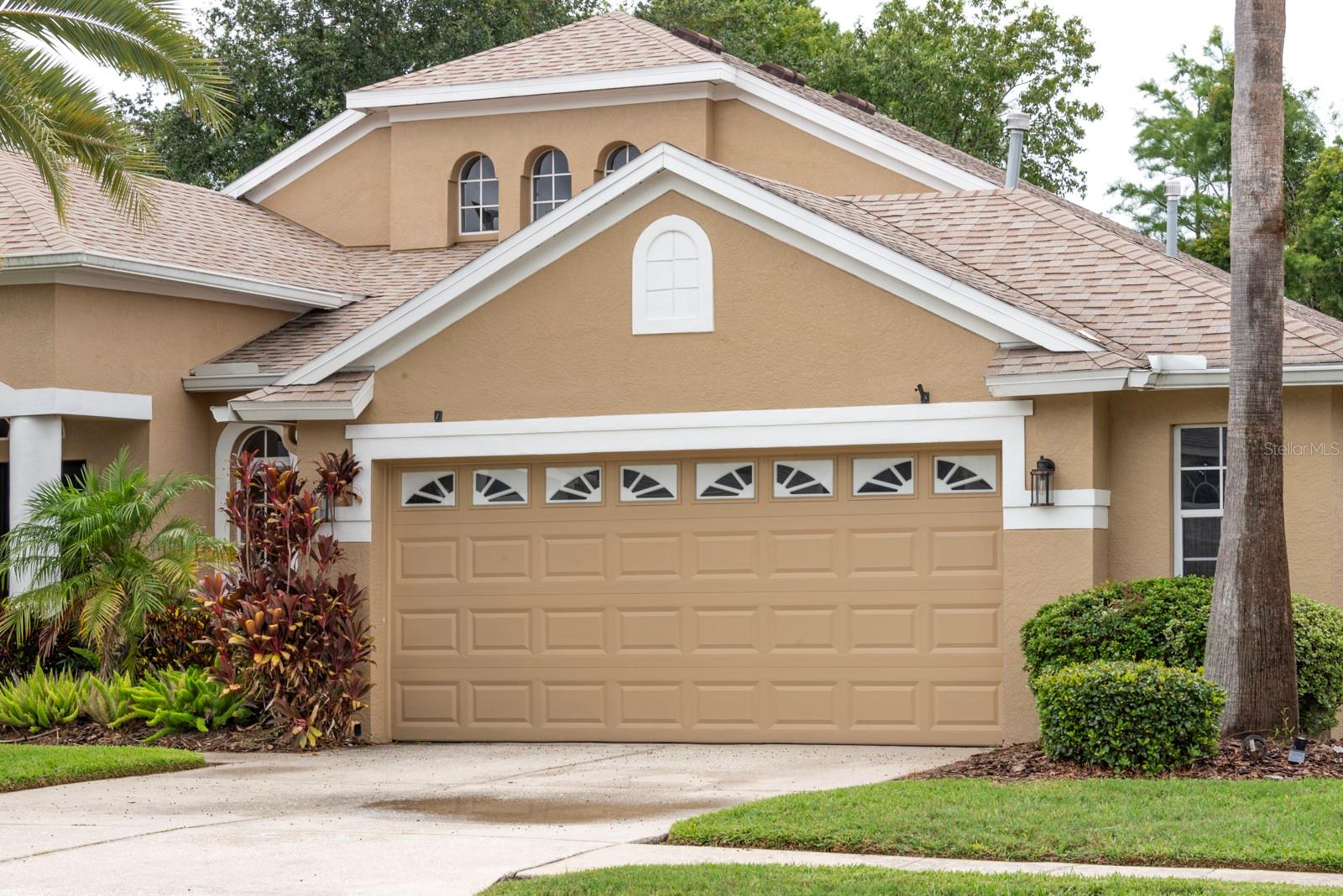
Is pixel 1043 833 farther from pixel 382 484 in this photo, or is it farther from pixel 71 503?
pixel 71 503

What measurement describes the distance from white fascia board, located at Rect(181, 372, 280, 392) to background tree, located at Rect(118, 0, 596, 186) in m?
17.8

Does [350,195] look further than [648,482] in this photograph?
Yes

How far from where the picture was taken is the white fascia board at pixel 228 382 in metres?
17.5

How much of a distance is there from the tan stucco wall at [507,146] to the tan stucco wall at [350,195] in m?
0.40

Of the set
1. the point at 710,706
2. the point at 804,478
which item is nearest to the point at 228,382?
the point at 710,706

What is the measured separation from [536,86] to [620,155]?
4.30ft

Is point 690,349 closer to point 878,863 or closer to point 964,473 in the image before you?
point 964,473

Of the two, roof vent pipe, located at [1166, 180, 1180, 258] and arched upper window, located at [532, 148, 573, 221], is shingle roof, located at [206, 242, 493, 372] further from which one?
roof vent pipe, located at [1166, 180, 1180, 258]

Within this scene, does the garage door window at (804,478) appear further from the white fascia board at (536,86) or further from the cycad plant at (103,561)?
the white fascia board at (536,86)

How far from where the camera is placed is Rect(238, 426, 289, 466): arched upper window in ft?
59.3

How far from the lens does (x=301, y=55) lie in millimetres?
34969

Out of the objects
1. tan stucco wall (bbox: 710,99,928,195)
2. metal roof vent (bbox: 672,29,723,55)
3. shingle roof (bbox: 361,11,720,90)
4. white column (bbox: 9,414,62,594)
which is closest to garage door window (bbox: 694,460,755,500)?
white column (bbox: 9,414,62,594)

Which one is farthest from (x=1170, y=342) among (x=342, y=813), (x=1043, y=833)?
(x=342, y=813)

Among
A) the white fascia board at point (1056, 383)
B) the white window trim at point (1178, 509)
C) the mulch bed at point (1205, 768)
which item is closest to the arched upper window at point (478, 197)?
the white fascia board at point (1056, 383)
